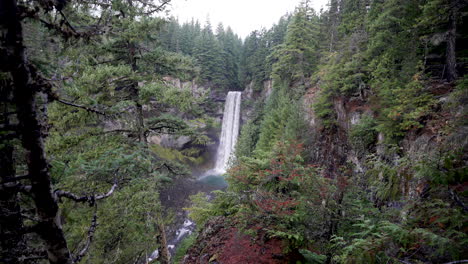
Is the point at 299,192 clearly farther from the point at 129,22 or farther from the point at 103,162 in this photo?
the point at 129,22

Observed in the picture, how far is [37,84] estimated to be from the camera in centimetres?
184

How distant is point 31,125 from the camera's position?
185 cm

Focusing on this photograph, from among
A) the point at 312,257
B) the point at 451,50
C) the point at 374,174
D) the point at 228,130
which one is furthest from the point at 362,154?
the point at 228,130

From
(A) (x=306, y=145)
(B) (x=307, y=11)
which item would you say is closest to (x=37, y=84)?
(A) (x=306, y=145)

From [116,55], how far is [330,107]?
13.3 meters

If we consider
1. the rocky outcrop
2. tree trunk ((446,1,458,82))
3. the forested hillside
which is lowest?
the rocky outcrop

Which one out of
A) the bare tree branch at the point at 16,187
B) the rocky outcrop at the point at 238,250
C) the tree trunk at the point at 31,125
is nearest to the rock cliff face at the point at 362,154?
the rocky outcrop at the point at 238,250

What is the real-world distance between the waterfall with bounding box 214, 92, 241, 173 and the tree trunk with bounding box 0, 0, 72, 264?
26.5 m

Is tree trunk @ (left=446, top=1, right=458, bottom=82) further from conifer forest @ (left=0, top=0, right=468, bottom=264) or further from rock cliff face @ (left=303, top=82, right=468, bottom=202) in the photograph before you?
rock cliff face @ (left=303, top=82, right=468, bottom=202)

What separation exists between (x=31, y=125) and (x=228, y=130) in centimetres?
3014

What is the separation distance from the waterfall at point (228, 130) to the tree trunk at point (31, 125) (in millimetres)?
26463

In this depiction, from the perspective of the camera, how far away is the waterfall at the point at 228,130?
98.3ft

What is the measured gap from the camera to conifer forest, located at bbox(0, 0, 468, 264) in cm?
207

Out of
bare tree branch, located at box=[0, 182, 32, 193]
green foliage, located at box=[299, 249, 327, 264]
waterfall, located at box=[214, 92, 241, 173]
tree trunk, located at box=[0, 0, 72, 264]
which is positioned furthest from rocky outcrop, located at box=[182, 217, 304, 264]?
waterfall, located at box=[214, 92, 241, 173]
